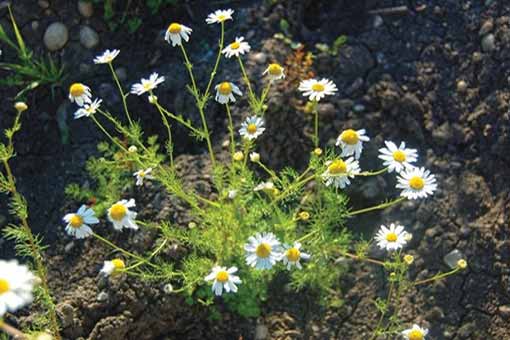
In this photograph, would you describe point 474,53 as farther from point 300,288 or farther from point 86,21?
point 86,21

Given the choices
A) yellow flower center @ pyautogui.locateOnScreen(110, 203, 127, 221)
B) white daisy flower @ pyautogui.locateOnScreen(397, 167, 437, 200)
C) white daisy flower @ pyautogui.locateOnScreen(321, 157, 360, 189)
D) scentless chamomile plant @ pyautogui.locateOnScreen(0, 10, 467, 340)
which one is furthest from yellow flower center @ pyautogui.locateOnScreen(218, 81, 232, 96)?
white daisy flower @ pyautogui.locateOnScreen(397, 167, 437, 200)

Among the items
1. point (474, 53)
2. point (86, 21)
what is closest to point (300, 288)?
point (474, 53)

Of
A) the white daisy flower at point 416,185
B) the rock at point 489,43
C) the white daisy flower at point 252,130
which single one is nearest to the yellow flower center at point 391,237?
the white daisy flower at point 416,185

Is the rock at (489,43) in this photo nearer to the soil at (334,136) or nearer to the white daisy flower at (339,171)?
the soil at (334,136)

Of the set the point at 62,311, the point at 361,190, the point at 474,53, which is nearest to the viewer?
the point at 62,311

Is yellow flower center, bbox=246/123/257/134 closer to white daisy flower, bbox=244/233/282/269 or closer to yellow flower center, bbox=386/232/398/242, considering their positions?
white daisy flower, bbox=244/233/282/269

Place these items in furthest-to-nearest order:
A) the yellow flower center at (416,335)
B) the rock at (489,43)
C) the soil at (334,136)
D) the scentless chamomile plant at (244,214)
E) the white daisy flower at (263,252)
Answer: the rock at (489,43) < the soil at (334,136) < the scentless chamomile plant at (244,214) < the yellow flower center at (416,335) < the white daisy flower at (263,252)
